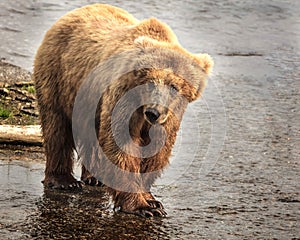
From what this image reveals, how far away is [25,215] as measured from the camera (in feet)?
18.5

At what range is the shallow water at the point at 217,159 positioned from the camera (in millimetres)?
5543

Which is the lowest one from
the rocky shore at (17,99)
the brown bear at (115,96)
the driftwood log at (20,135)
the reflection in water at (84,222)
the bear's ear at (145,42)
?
the rocky shore at (17,99)

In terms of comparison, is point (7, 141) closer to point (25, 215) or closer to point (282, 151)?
point (25, 215)

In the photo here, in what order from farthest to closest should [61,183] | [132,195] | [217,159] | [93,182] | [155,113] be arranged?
[217,159] < [93,182] < [61,183] < [132,195] < [155,113]

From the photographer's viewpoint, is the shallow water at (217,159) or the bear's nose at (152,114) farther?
the shallow water at (217,159)

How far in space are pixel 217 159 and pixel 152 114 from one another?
2050mm

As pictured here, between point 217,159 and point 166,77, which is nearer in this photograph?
point 166,77

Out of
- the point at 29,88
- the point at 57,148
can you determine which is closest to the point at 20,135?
the point at 57,148

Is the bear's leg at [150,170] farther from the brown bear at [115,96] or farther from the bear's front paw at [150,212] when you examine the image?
the bear's front paw at [150,212]

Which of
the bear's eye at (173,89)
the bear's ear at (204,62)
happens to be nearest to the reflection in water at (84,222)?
the bear's eye at (173,89)

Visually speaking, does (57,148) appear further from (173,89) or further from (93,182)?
(173,89)

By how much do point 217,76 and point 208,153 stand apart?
279 cm

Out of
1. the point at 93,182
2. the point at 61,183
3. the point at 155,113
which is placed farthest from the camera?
the point at 93,182

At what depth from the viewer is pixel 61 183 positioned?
641cm
